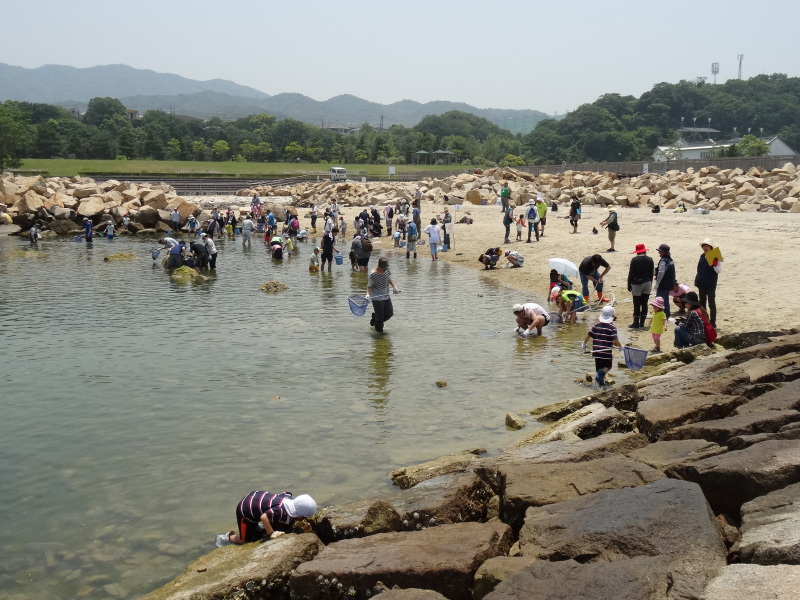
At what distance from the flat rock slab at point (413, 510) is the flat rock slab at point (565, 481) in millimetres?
469

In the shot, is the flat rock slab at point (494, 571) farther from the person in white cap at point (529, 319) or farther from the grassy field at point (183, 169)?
the grassy field at point (183, 169)

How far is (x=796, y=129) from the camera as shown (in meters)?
124

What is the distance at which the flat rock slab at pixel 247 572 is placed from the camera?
614cm

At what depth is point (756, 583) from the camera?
171 inches

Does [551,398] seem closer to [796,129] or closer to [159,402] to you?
[159,402]

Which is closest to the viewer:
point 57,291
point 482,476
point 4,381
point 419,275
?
point 482,476

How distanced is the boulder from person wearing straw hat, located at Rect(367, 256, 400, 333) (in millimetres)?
35298

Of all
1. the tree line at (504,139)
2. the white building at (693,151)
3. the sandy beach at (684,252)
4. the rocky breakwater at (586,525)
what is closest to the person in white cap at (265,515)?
the rocky breakwater at (586,525)

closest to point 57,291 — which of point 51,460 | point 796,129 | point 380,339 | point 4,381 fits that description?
point 4,381

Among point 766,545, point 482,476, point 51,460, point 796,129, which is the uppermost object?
point 796,129

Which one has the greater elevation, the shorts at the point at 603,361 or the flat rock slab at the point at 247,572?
the shorts at the point at 603,361

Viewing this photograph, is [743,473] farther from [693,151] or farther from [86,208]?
[693,151]

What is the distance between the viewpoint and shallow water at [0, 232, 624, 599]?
319 inches

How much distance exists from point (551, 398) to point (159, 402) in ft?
21.5
